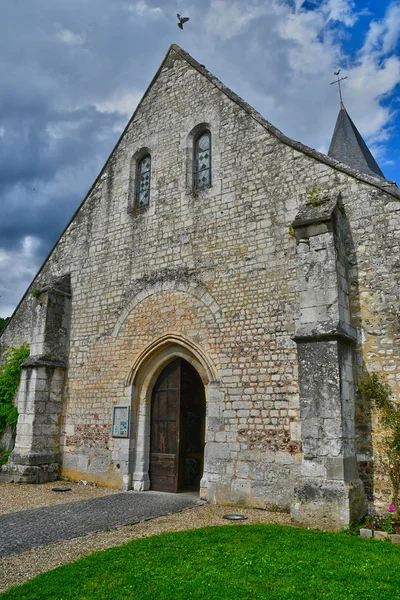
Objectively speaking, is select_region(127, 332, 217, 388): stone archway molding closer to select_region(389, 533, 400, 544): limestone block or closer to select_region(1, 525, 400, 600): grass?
select_region(1, 525, 400, 600): grass

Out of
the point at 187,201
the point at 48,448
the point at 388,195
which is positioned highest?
the point at 187,201

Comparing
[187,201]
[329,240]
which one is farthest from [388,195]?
[187,201]

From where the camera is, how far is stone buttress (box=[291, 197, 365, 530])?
19.5 feet

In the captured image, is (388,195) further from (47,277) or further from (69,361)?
(47,277)

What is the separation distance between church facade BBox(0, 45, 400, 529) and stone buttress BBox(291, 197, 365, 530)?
2cm

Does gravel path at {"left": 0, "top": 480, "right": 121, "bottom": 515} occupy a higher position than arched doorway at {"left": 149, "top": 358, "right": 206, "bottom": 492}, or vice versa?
arched doorway at {"left": 149, "top": 358, "right": 206, "bottom": 492}

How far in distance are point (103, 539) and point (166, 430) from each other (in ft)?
12.3

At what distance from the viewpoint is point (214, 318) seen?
838cm

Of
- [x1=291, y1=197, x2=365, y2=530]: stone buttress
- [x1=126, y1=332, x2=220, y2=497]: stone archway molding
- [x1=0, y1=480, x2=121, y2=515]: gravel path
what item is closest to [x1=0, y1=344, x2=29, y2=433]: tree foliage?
[x1=0, y1=480, x2=121, y2=515]: gravel path

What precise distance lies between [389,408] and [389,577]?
2.88 m

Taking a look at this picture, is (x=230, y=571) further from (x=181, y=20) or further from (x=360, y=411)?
(x=181, y=20)

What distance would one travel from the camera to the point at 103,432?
9594mm

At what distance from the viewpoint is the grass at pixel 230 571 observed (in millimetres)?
3627

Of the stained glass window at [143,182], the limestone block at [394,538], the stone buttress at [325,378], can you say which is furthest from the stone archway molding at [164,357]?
the limestone block at [394,538]
